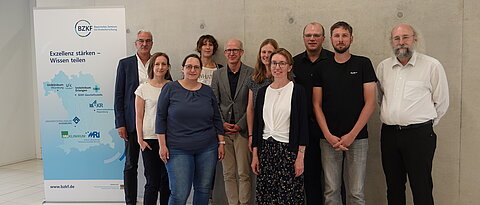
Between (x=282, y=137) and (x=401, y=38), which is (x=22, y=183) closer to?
(x=282, y=137)

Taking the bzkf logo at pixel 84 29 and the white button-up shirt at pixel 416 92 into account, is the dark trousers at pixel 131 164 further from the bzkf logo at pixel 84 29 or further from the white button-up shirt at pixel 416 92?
the white button-up shirt at pixel 416 92

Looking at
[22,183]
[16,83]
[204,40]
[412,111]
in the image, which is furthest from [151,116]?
[16,83]

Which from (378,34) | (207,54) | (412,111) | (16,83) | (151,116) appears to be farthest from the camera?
(16,83)

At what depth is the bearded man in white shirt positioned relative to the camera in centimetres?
307

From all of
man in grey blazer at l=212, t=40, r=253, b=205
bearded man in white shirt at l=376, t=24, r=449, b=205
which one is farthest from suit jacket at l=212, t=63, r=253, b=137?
bearded man in white shirt at l=376, t=24, r=449, b=205

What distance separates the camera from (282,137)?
309 cm

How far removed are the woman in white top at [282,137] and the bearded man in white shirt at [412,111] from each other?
2.34ft

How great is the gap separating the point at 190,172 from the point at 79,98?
190cm

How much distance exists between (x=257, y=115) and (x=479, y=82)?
2000mm

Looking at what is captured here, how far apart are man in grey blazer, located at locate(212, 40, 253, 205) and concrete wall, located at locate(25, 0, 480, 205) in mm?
565

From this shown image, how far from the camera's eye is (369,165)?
3920 mm

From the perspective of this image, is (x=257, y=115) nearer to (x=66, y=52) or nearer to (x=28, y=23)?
(x=66, y=52)

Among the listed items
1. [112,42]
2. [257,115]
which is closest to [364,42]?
[257,115]

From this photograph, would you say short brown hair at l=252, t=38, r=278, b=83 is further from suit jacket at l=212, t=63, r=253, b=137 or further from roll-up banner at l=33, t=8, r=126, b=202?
roll-up banner at l=33, t=8, r=126, b=202
